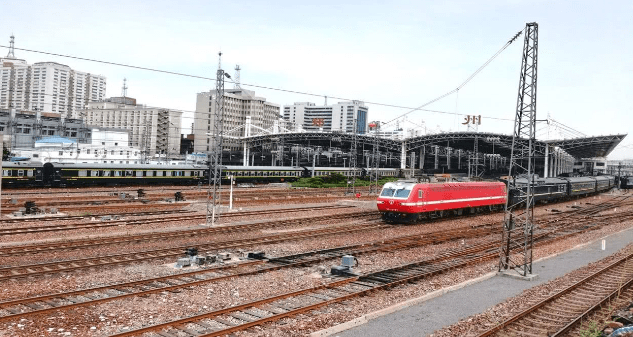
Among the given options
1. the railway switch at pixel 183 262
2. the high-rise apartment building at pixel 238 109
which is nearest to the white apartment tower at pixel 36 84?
the high-rise apartment building at pixel 238 109

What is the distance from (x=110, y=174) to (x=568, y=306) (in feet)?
146

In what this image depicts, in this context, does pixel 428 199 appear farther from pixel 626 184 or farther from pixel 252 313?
pixel 626 184

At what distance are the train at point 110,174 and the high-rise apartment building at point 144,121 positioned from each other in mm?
72494

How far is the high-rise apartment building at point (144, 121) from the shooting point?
138000 mm

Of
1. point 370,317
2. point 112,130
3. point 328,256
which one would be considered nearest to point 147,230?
point 328,256

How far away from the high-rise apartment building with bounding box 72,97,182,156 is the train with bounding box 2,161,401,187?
238ft

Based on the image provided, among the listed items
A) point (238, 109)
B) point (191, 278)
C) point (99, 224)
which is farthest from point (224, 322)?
point (238, 109)

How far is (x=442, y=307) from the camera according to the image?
13.1 meters

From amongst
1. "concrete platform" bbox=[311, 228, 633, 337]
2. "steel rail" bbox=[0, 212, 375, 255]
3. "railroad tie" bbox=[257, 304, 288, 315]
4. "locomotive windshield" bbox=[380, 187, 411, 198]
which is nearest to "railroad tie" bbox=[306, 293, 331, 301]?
"railroad tie" bbox=[257, 304, 288, 315]

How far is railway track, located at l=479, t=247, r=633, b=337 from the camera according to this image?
11703 millimetres

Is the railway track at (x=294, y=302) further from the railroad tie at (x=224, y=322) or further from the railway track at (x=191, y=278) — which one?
the railway track at (x=191, y=278)

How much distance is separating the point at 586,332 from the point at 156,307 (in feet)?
32.0

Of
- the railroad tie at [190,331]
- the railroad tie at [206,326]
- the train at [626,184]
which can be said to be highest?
the train at [626,184]

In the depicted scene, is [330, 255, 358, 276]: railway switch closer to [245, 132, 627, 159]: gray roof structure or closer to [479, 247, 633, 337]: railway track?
[479, 247, 633, 337]: railway track
